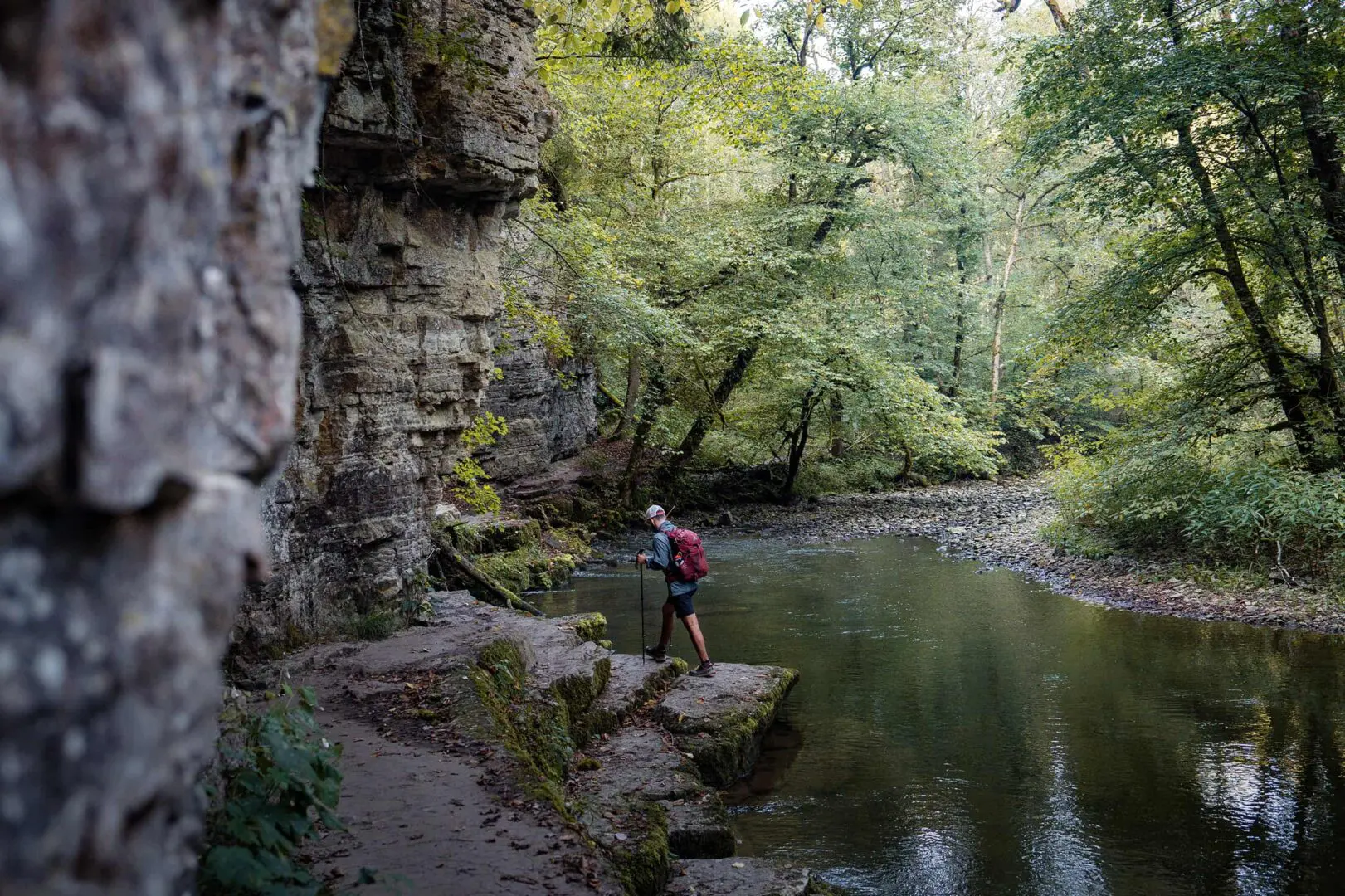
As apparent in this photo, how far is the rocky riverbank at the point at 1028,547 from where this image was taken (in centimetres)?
1234

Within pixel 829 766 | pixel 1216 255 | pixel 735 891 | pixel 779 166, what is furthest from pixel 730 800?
pixel 779 166

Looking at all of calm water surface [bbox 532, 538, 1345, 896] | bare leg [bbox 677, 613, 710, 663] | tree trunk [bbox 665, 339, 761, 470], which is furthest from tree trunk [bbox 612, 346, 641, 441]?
bare leg [bbox 677, 613, 710, 663]

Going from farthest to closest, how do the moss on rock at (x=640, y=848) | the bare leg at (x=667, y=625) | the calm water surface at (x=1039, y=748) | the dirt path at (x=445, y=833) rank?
the bare leg at (x=667, y=625)
the calm water surface at (x=1039, y=748)
the moss on rock at (x=640, y=848)
the dirt path at (x=445, y=833)

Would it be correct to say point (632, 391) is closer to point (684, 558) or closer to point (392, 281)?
point (684, 558)

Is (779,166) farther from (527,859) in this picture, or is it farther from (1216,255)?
(527,859)

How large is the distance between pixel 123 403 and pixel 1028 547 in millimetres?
18609

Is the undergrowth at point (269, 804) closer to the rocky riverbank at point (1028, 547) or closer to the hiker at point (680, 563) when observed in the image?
the hiker at point (680, 563)

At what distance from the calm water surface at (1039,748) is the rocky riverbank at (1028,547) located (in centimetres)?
61

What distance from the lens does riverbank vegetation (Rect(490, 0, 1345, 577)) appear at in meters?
13.0

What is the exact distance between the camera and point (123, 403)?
3.97ft

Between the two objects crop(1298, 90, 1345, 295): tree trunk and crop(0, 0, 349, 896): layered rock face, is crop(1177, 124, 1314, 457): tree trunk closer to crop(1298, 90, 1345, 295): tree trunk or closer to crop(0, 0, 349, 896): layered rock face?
crop(1298, 90, 1345, 295): tree trunk

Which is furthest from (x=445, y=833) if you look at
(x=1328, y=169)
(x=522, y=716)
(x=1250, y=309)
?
(x=1328, y=169)

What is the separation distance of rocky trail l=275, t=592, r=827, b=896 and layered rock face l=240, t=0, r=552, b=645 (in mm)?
925

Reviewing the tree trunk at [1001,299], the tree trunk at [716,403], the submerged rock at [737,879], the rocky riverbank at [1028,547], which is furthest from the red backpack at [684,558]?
the tree trunk at [1001,299]
